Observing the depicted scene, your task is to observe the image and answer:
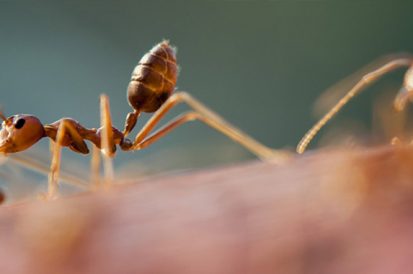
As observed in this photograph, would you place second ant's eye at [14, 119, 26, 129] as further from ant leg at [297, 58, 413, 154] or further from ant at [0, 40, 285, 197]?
ant leg at [297, 58, 413, 154]

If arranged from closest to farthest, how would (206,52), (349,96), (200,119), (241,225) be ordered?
(241,225), (349,96), (200,119), (206,52)

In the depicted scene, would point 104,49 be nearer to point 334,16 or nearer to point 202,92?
point 202,92

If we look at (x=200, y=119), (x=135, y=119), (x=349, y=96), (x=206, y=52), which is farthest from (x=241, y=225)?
(x=206, y=52)

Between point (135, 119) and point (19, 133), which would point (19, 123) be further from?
point (135, 119)

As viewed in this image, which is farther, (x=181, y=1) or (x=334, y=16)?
(x=181, y=1)

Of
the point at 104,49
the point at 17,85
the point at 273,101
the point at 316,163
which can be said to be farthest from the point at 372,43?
the point at 316,163

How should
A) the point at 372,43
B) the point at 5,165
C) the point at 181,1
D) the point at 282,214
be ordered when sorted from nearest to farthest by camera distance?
the point at 282,214, the point at 5,165, the point at 372,43, the point at 181,1
